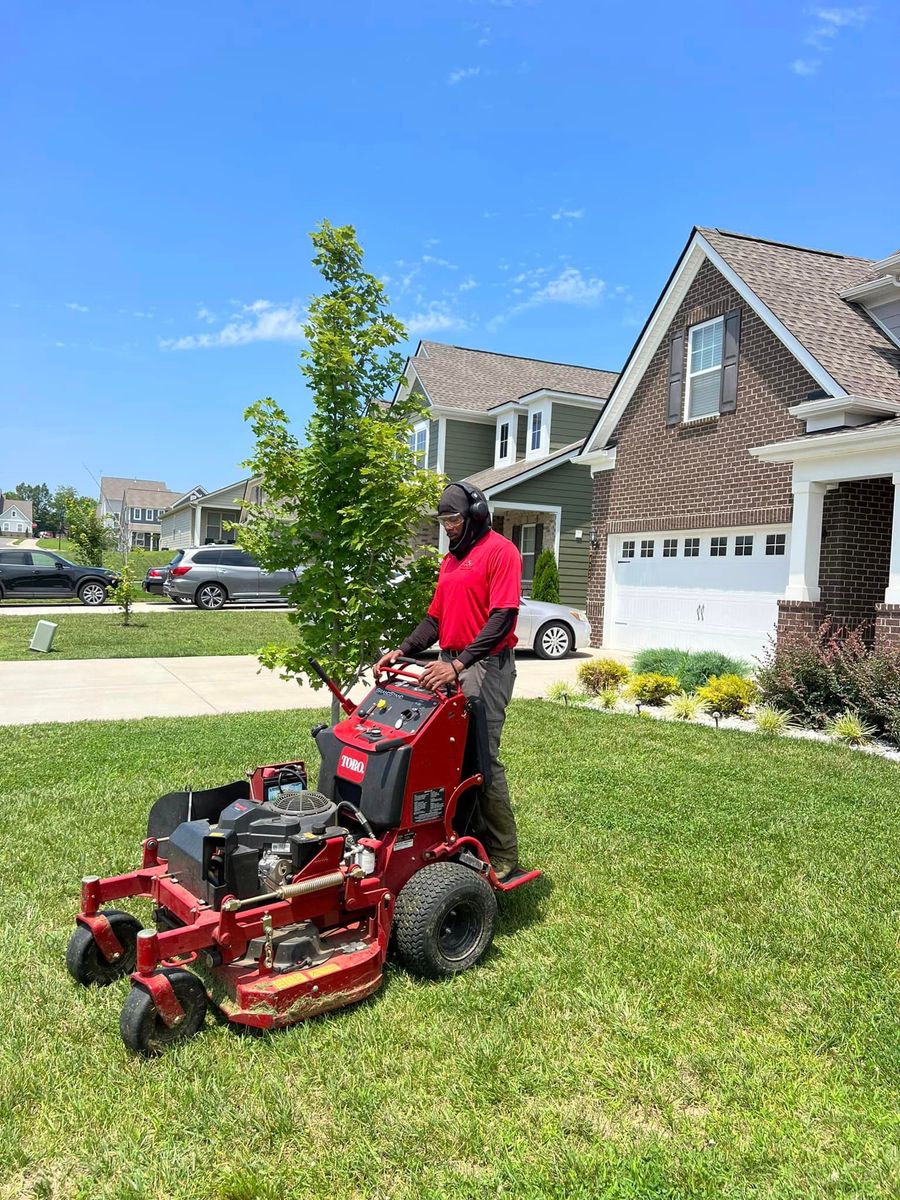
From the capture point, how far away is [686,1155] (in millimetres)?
2336

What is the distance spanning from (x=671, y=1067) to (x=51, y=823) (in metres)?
3.74

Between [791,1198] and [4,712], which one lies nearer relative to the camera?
[791,1198]

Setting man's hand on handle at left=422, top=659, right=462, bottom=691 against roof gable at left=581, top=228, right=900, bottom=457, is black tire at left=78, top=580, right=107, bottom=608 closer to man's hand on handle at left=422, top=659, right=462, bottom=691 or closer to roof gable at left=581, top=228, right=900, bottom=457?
roof gable at left=581, top=228, right=900, bottom=457

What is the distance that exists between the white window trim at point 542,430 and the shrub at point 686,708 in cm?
1249

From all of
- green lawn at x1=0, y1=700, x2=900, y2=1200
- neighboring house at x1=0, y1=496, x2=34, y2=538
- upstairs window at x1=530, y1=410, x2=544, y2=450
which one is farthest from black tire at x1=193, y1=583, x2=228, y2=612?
neighboring house at x1=0, y1=496, x2=34, y2=538

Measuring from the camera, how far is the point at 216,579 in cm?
2198

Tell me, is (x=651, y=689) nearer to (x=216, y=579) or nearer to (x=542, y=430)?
(x=542, y=430)

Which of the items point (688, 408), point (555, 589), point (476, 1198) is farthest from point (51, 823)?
point (555, 589)

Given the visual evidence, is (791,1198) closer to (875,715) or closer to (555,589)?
(875,715)

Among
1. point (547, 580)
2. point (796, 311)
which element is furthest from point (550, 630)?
point (796, 311)

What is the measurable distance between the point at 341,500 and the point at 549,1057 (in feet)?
11.5

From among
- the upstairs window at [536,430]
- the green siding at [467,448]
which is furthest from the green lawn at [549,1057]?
the green siding at [467,448]

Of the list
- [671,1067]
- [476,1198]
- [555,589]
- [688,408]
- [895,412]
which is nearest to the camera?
[476,1198]

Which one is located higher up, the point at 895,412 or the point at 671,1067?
the point at 895,412
